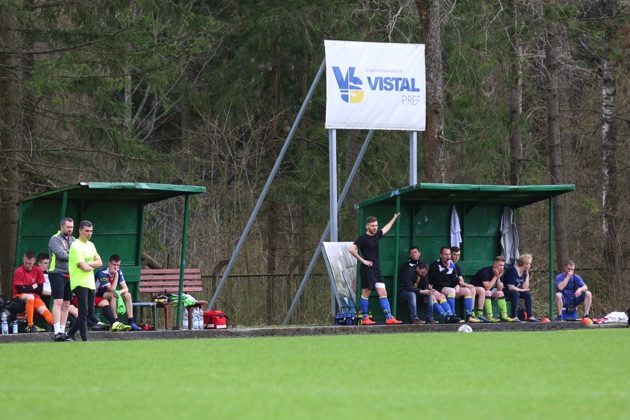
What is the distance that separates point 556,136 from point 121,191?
13296mm

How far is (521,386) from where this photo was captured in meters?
11.0

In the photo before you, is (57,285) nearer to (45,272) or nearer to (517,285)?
(45,272)

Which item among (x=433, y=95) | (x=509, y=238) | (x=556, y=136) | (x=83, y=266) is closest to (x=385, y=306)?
(x=509, y=238)

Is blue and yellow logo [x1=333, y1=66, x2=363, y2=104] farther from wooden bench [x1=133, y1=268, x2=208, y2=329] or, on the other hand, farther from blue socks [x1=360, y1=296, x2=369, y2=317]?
wooden bench [x1=133, y1=268, x2=208, y2=329]

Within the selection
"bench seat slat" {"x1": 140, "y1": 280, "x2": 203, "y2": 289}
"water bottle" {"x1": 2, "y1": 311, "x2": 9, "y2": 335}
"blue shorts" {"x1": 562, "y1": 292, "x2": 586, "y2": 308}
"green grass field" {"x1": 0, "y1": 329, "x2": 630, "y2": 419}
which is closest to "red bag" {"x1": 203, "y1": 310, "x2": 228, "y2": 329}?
"bench seat slat" {"x1": 140, "y1": 280, "x2": 203, "y2": 289}

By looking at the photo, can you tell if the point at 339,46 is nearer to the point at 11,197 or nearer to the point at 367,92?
the point at 367,92

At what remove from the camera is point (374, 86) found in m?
25.5

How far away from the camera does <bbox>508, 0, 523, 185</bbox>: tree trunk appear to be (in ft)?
101

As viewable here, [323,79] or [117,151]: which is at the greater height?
[323,79]

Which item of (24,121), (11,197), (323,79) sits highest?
(323,79)

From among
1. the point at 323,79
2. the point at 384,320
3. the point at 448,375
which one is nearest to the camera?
the point at 448,375

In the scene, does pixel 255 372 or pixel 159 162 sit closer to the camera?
pixel 255 372

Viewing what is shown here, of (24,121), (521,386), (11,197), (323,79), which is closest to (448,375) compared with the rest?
(521,386)

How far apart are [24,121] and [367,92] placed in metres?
8.10
